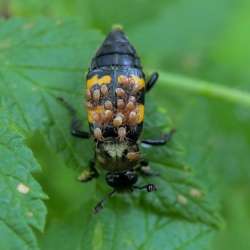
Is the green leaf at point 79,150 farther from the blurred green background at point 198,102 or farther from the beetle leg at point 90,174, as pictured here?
the blurred green background at point 198,102

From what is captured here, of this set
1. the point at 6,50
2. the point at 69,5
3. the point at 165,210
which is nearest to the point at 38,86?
the point at 6,50

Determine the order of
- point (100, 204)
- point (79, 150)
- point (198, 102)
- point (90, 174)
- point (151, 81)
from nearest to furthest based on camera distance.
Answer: point (100, 204) < point (79, 150) < point (90, 174) < point (151, 81) < point (198, 102)

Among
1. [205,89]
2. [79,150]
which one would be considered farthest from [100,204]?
[205,89]

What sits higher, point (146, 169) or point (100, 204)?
point (146, 169)

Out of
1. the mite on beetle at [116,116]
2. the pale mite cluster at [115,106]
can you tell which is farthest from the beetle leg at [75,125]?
the pale mite cluster at [115,106]

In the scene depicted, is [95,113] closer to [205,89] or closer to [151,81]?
[151,81]

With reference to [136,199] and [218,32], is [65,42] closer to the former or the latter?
[136,199]

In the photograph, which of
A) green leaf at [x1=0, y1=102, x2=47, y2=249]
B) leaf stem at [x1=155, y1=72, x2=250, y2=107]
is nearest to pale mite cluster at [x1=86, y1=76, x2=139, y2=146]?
green leaf at [x1=0, y1=102, x2=47, y2=249]
